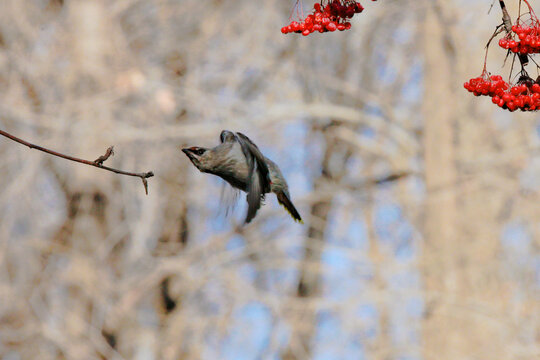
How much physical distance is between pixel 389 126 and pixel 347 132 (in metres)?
0.53

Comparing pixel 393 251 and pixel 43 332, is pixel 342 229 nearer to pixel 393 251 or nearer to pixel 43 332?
pixel 393 251

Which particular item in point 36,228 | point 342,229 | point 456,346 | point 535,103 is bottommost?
point 535,103

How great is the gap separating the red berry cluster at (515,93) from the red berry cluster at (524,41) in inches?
5.5

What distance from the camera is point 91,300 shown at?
428 inches

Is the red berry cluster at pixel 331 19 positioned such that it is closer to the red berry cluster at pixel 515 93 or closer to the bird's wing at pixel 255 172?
the red berry cluster at pixel 515 93

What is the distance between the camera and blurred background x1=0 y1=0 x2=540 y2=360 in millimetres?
10719

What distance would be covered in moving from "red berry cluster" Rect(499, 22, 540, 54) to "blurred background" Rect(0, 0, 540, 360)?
24.9 ft

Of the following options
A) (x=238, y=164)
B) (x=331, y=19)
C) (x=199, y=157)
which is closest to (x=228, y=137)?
(x=238, y=164)

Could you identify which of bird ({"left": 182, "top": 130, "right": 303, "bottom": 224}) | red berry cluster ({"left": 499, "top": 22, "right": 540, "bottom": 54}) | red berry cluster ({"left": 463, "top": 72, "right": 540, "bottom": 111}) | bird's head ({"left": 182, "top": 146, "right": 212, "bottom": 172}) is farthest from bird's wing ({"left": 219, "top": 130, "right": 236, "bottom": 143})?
red berry cluster ({"left": 499, "top": 22, "right": 540, "bottom": 54})

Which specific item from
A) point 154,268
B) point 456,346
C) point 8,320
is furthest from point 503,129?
point 8,320

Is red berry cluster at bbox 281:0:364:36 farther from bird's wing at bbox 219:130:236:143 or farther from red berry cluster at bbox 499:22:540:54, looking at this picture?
bird's wing at bbox 219:130:236:143

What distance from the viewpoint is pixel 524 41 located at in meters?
2.79

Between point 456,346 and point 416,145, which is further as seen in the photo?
point 416,145

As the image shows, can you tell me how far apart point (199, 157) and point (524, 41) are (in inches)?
53.1
